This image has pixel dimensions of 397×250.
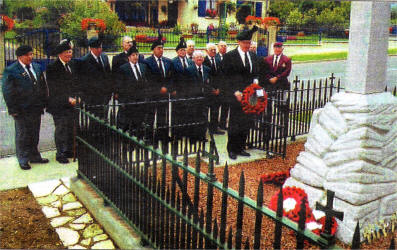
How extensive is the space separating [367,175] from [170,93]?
4382 mm

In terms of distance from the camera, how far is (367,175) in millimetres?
4797

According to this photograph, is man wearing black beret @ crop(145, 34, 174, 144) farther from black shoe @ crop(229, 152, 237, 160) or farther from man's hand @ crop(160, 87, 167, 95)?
black shoe @ crop(229, 152, 237, 160)

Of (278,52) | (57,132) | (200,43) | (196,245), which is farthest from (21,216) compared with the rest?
(200,43)

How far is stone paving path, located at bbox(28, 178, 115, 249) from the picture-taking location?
15.6 feet

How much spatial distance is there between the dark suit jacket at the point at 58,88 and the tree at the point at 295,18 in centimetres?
2315

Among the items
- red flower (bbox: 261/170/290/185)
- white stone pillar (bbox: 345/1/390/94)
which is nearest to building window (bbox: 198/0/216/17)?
red flower (bbox: 261/170/290/185)

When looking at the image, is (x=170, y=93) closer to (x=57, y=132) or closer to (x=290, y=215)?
(x=57, y=132)

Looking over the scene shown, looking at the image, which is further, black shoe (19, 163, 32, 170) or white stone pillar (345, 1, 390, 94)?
black shoe (19, 163, 32, 170)

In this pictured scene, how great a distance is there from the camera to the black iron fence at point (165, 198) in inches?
121

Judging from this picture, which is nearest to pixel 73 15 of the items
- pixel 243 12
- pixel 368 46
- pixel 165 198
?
pixel 243 12

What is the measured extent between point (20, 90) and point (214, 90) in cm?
374

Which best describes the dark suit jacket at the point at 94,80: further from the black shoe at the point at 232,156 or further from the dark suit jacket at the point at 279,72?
the dark suit jacket at the point at 279,72

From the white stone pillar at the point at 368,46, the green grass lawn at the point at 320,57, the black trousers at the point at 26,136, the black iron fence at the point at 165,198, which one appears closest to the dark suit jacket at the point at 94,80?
the black trousers at the point at 26,136

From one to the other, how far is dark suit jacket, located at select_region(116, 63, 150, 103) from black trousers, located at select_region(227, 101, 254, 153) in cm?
151
